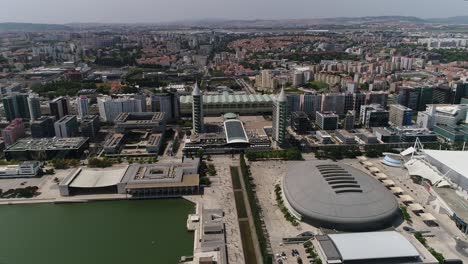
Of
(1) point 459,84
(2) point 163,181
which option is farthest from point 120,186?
(1) point 459,84

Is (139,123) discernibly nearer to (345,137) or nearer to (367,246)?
(345,137)

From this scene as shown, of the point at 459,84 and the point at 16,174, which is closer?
the point at 16,174

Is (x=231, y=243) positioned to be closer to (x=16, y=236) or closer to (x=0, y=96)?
(x=16, y=236)

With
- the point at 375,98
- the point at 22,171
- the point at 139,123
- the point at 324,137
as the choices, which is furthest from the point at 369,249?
the point at 375,98

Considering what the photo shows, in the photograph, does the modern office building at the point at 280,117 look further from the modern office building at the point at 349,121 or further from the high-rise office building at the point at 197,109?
the modern office building at the point at 349,121

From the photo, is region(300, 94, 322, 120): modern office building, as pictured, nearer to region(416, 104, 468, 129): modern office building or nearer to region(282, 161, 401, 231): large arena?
region(416, 104, 468, 129): modern office building

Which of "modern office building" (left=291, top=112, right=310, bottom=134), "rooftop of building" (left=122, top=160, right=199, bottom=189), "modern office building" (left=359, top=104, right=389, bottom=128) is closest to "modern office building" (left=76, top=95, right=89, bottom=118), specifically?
"rooftop of building" (left=122, top=160, right=199, bottom=189)
